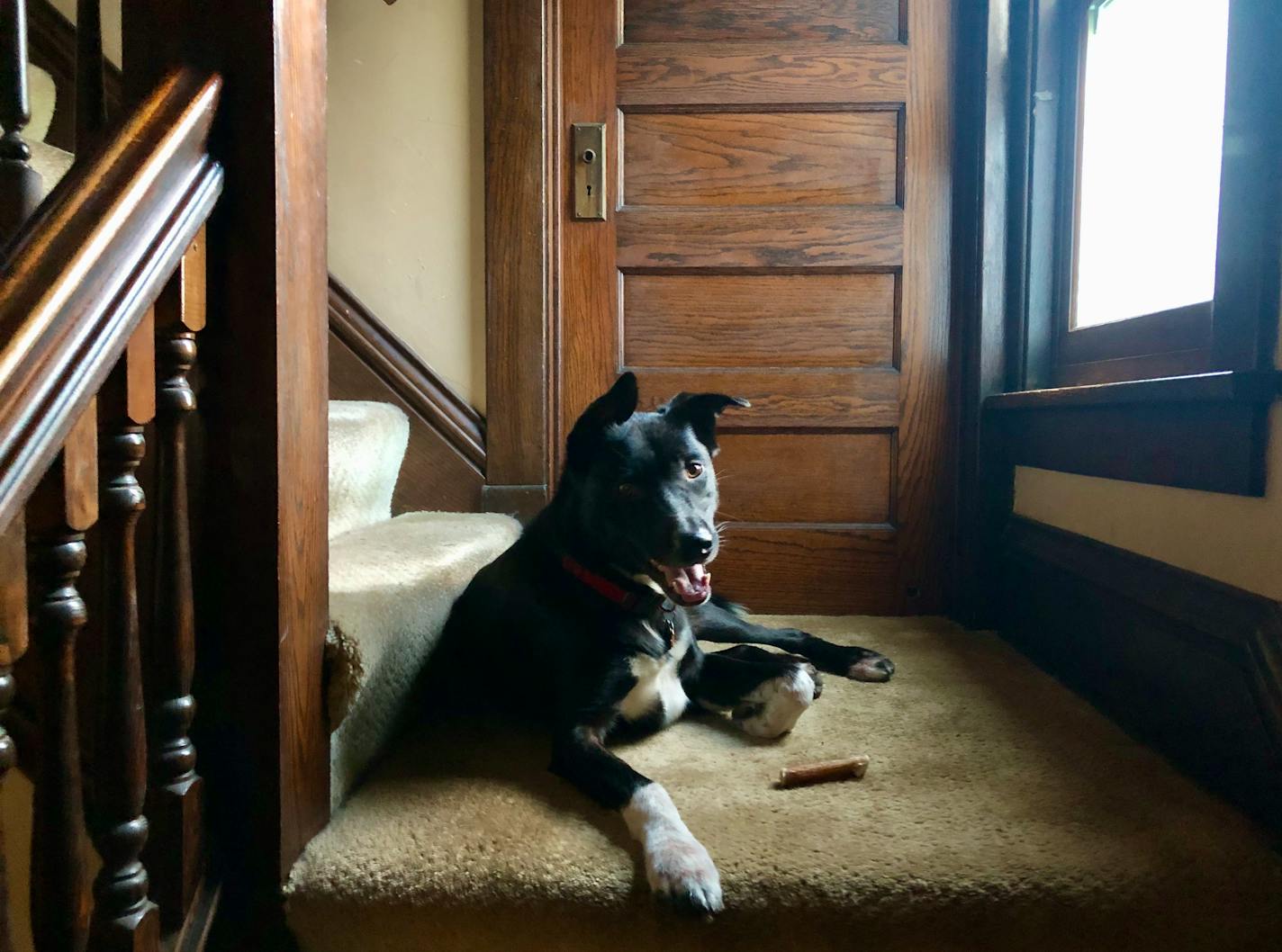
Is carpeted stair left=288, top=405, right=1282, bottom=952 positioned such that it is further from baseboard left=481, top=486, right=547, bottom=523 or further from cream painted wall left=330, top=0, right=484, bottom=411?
cream painted wall left=330, top=0, right=484, bottom=411

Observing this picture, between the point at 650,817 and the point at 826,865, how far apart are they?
23 centimetres

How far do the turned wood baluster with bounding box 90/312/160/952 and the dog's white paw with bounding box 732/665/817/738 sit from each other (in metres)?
0.94

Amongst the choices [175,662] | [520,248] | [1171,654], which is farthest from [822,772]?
[520,248]

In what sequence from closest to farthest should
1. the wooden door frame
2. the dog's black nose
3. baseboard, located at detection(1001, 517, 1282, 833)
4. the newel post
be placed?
the newel post, baseboard, located at detection(1001, 517, 1282, 833), the dog's black nose, the wooden door frame

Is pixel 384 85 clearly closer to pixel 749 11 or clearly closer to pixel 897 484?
pixel 749 11

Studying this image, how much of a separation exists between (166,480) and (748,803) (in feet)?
2.82

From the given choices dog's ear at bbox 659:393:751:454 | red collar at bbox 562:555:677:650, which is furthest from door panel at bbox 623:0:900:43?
red collar at bbox 562:555:677:650

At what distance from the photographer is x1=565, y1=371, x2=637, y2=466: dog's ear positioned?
1562 millimetres

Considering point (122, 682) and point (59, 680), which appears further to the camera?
point (122, 682)

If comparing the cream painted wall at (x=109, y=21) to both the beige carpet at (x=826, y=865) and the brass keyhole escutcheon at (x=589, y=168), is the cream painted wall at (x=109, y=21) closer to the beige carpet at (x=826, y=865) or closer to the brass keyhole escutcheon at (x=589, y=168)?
the brass keyhole escutcheon at (x=589, y=168)

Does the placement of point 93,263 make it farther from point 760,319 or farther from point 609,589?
point 760,319

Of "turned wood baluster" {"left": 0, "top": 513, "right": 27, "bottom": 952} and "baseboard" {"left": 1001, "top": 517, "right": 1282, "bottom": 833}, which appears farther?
"baseboard" {"left": 1001, "top": 517, "right": 1282, "bottom": 833}

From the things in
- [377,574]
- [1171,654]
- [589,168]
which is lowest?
[1171,654]

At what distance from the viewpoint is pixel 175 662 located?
955 millimetres
